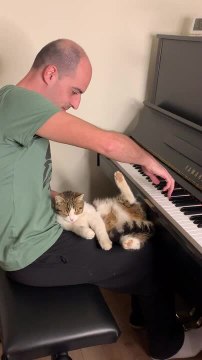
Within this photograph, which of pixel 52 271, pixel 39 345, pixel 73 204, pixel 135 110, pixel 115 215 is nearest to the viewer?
pixel 39 345

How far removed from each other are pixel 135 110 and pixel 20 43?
2.56ft

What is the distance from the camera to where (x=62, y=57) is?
1203 millimetres

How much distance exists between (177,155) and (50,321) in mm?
894

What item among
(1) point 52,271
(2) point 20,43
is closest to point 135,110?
(2) point 20,43

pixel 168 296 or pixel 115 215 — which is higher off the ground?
pixel 115 215

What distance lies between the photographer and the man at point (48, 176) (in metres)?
1.00

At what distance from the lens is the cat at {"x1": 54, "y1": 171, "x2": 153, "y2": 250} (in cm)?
134

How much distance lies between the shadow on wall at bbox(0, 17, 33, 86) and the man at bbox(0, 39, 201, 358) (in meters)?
0.77

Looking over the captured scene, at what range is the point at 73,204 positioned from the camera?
1.37 metres

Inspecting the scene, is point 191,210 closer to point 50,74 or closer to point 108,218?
point 108,218

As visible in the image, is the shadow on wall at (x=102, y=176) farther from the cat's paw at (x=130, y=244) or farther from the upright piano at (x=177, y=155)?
the cat's paw at (x=130, y=244)

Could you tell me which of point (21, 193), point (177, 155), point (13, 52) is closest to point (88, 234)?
point (21, 193)

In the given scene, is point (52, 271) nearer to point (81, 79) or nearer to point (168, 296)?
point (168, 296)

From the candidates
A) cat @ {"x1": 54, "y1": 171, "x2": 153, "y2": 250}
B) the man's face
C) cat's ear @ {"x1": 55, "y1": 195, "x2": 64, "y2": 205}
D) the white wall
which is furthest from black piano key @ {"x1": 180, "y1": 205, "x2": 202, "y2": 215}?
the white wall
